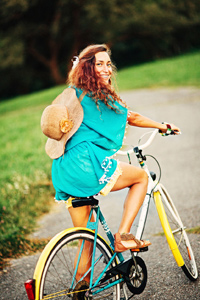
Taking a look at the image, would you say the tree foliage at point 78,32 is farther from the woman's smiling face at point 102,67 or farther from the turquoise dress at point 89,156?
the turquoise dress at point 89,156

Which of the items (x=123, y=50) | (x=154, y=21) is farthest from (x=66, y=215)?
(x=123, y=50)

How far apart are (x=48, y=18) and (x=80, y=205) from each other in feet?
104

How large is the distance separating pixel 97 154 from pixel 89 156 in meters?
0.06

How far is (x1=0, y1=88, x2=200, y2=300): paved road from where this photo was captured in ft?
10.8

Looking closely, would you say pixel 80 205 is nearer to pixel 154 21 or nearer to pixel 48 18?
pixel 48 18

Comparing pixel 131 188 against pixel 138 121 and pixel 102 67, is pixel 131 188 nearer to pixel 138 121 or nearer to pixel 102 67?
pixel 138 121

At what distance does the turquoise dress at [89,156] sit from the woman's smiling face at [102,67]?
22cm

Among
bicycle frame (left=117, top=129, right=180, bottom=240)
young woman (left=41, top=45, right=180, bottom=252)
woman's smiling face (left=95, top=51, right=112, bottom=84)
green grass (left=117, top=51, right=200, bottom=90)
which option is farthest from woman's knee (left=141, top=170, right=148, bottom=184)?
green grass (left=117, top=51, right=200, bottom=90)

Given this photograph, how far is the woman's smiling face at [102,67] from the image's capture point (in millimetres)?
2875

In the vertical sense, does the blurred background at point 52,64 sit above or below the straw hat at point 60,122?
below

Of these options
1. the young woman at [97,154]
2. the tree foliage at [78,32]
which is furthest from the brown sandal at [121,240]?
the tree foliage at [78,32]

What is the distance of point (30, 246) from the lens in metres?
4.46

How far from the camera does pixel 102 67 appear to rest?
2.89 metres

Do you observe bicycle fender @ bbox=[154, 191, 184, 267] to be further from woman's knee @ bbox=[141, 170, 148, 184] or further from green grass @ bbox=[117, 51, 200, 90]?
green grass @ bbox=[117, 51, 200, 90]
